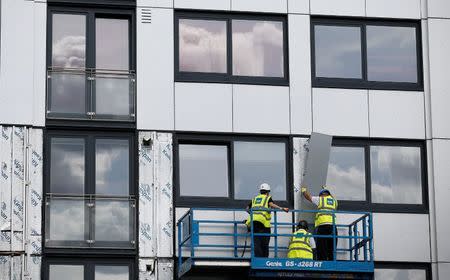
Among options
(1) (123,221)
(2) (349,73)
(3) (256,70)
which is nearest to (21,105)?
(1) (123,221)

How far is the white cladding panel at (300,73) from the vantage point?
1374 inches

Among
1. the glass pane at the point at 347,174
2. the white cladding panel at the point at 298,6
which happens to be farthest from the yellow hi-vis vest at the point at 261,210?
the white cladding panel at the point at 298,6

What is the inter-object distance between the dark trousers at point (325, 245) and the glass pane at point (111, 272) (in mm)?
4370

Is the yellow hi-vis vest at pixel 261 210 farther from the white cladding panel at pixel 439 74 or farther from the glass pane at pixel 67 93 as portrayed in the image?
the white cladding panel at pixel 439 74

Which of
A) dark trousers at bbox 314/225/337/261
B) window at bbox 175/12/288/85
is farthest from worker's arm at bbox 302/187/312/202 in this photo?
window at bbox 175/12/288/85

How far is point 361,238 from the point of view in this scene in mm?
33438

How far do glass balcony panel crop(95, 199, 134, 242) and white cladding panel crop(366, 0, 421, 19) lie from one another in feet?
25.3

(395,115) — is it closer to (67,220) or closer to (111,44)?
(111,44)

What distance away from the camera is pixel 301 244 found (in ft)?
109

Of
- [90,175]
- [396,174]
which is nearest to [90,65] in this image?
[90,175]

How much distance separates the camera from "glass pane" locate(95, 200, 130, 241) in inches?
1319

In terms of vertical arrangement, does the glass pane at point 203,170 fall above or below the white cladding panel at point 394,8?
below

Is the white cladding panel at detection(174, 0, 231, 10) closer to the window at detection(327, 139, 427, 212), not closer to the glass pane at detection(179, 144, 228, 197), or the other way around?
the glass pane at detection(179, 144, 228, 197)

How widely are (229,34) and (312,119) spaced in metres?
2.82
